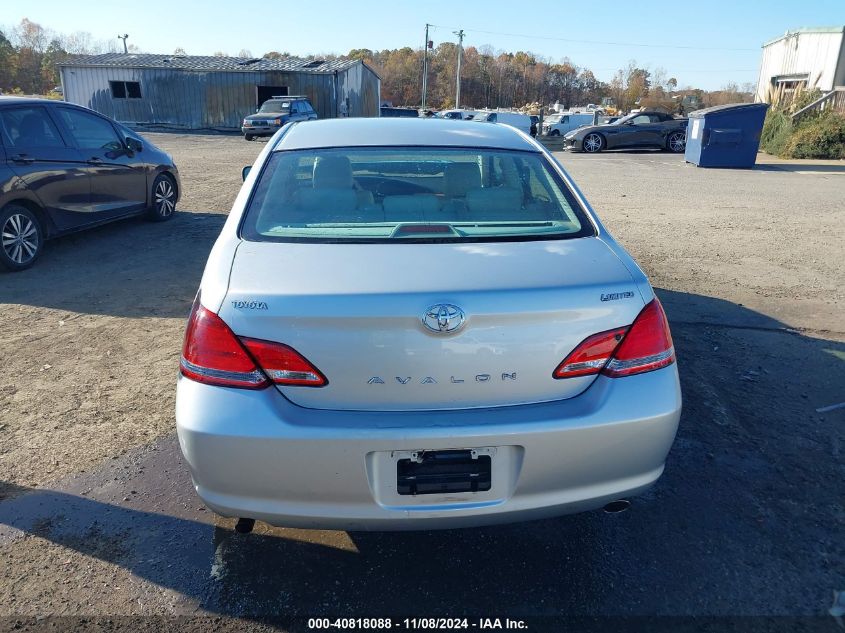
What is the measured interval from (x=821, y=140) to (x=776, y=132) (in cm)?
211

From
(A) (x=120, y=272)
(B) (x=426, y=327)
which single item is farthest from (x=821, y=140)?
(B) (x=426, y=327)

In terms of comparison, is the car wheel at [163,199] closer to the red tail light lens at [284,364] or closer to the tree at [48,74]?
the red tail light lens at [284,364]

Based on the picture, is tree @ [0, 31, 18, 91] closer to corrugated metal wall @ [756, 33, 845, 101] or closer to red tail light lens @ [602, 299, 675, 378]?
corrugated metal wall @ [756, 33, 845, 101]

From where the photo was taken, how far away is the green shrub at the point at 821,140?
20.6 m

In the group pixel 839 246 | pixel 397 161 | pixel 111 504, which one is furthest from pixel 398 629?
pixel 839 246

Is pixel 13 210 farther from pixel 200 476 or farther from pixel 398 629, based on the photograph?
pixel 398 629

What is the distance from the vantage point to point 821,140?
20.7 metres

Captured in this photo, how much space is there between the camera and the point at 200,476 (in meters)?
2.15

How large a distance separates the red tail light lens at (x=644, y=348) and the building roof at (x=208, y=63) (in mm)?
34982

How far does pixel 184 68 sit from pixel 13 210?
1283 inches

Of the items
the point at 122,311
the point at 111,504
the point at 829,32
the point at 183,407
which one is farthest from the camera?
the point at 829,32

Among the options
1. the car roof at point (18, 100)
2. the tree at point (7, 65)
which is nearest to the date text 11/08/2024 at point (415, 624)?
the car roof at point (18, 100)

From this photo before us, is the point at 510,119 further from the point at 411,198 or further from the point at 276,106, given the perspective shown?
the point at 411,198

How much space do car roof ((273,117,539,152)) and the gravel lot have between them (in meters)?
1.81
